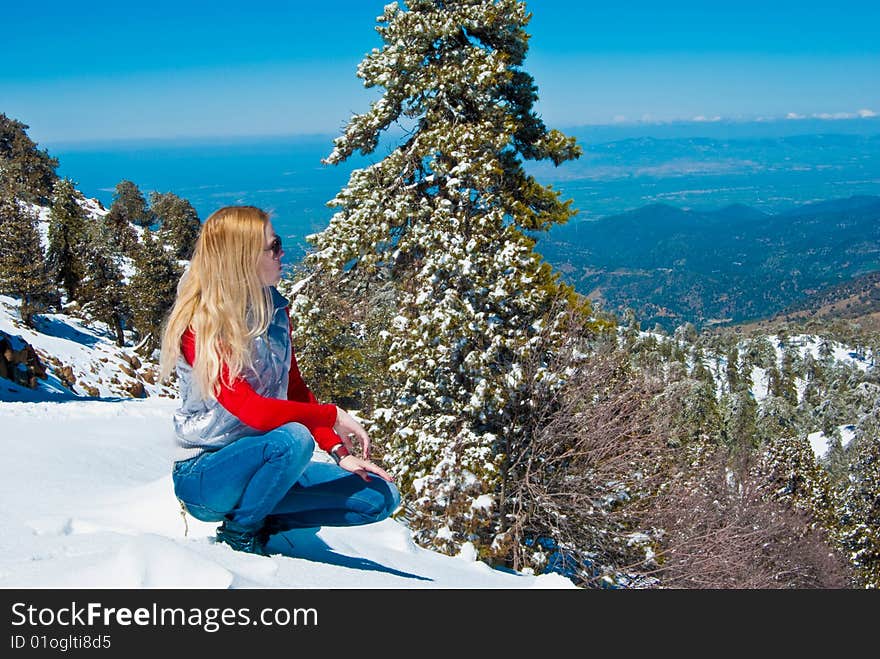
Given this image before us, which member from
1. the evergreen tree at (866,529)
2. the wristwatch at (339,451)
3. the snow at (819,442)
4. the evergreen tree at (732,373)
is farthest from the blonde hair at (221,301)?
the evergreen tree at (732,373)

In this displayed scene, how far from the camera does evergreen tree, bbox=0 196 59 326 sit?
138 ft

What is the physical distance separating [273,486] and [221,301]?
1.21 metres

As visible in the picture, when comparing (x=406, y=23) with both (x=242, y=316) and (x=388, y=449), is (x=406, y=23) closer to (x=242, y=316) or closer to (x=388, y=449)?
(x=388, y=449)

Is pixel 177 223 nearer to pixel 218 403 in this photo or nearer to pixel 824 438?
pixel 218 403

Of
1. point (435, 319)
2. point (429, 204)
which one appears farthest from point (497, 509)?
point (429, 204)

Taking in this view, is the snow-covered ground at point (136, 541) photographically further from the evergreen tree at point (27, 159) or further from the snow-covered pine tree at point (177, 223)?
the evergreen tree at point (27, 159)

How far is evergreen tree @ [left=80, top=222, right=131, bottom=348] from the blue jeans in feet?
172

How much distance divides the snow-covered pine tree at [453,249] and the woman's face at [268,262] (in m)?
6.54

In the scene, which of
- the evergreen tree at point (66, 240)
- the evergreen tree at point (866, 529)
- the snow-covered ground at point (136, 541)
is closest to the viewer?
the snow-covered ground at point (136, 541)

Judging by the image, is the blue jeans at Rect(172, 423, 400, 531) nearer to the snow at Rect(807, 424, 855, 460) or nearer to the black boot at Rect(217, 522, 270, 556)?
the black boot at Rect(217, 522, 270, 556)

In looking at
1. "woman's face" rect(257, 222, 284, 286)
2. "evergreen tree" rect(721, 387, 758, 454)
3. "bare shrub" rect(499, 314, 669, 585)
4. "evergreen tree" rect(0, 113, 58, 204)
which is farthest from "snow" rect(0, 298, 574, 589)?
"evergreen tree" rect(0, 113, 58, 204)

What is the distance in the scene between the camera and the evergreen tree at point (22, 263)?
4209 cm

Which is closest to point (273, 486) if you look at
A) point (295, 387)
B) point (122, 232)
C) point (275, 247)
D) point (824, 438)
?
point (295, 387)

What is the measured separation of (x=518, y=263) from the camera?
11867 mm
